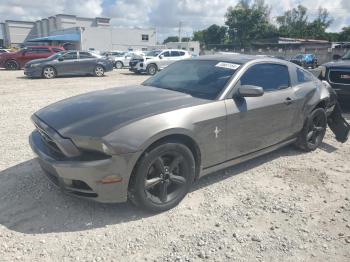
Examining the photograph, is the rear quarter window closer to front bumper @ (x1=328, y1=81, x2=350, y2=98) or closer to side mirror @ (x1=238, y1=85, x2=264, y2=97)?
side mirror @ (x1=238, y1=85, x2=264, y2=97)

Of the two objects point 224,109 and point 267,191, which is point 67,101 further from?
point 267,191

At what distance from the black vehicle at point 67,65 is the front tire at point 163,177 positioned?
1580 centimetres

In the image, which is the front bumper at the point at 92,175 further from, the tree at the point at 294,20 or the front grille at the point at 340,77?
the tree at the point at 294,20

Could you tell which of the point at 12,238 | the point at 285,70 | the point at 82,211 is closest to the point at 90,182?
the point at 82,211

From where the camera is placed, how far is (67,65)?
1861cm

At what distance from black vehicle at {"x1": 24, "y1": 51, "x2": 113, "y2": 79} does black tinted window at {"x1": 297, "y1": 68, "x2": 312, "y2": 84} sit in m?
15.0

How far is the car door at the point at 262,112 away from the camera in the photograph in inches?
167

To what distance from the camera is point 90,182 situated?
3.27 m

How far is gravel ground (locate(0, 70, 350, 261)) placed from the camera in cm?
309

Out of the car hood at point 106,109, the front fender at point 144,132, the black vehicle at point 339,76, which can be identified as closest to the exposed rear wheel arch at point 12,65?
the black vehicle at point 339,76

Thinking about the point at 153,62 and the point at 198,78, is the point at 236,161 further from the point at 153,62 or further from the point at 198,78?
the point at 153,62

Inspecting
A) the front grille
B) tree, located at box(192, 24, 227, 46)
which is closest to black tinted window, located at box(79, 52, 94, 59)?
the front grille

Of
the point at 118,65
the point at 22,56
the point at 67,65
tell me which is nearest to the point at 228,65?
the point at 67,65

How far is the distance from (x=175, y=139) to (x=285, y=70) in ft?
8.12
